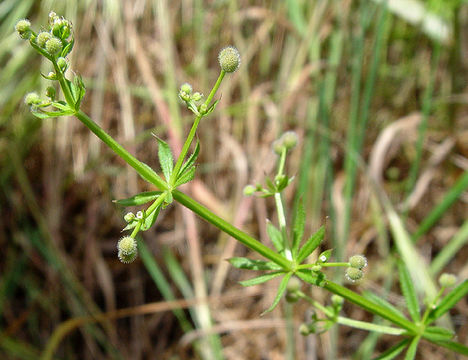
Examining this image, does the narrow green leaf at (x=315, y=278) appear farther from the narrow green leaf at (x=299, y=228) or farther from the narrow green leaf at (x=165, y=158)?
the narrow green leaf at (x=165, y=158)

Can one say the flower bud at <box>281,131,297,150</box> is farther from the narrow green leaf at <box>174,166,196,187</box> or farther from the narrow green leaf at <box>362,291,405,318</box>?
the narrow green leaf at <box>362,291,405,318</box>

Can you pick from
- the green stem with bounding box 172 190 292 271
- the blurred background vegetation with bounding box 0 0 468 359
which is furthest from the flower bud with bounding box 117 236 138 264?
the blurred background vegetation with bounding box 0 0 468 359

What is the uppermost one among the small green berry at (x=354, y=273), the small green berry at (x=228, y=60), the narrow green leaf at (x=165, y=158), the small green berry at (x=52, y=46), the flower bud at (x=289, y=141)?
the small green berry at (x=228, y=60)

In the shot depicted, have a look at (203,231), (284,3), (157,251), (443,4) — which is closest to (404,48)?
(443,4)

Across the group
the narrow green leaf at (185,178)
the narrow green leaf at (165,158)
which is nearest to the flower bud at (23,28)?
the narrow green leaf at (165,158)

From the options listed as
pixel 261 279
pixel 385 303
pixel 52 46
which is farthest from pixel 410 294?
pixel 52 46
